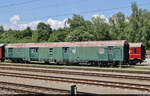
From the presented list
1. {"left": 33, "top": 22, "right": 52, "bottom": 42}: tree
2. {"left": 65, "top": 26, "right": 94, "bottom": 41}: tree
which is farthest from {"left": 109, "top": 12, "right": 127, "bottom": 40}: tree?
{"left": 33, "top": 22, "right": 52, "bottom": 42}: tree

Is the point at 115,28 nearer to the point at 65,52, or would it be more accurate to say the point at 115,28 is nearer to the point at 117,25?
the point at 117,25

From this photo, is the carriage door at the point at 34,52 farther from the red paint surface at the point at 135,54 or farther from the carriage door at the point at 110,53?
the red paint surface at the point at 135,54

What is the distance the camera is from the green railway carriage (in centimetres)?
2533

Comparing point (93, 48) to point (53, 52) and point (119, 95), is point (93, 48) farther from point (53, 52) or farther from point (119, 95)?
point (119, 95)

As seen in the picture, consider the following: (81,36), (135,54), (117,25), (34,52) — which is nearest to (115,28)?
(117,25)

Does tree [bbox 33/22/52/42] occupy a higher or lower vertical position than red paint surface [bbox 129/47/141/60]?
higher

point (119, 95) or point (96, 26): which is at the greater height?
point (96, 26)

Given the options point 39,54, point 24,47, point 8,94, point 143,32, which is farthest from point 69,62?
point 143,32

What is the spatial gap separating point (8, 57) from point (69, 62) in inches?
497

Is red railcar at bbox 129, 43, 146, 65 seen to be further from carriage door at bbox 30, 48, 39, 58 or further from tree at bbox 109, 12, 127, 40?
tree at bbox 109, 12, 127, 40

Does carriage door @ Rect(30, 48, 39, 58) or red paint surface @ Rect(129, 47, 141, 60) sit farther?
carriage door @ Rect(30, 48, 39, 58)

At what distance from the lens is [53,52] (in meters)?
29.8

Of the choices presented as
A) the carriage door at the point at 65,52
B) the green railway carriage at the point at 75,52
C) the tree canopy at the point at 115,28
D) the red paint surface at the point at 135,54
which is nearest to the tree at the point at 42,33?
the tree canopy at the point at 115,28

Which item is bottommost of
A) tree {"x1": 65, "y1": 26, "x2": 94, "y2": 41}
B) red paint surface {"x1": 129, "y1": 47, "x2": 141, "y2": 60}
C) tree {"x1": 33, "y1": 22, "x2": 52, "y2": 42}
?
red paint surface {"x1": 129, "y1": 47, "x2": 141, "y2": 60}
